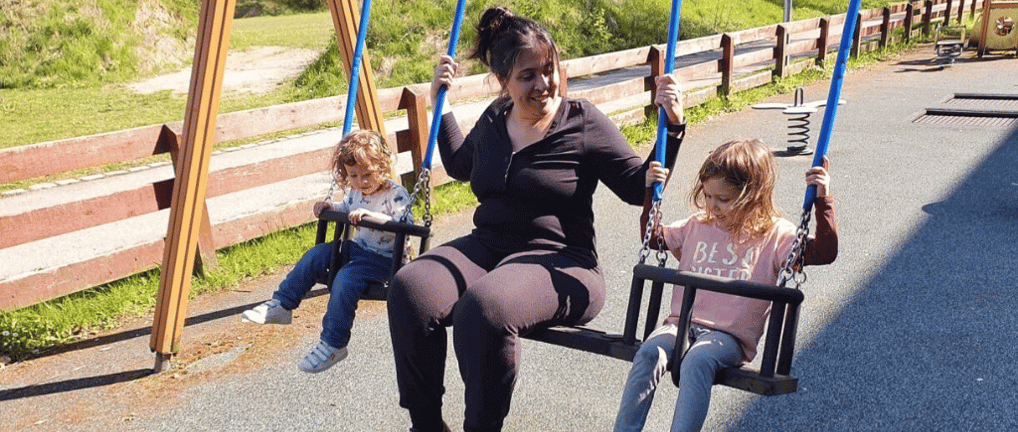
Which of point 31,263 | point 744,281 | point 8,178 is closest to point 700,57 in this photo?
point 31,263

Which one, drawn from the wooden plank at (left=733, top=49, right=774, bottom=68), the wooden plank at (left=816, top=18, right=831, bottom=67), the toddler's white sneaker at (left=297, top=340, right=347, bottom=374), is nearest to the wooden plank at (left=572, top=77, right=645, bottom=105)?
the wooden plank at (left=733, top=49, right=774, bottom=68)

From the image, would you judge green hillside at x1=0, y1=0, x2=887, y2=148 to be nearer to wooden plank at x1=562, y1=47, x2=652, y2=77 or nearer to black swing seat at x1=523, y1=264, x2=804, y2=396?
wooden plank at x1=562, y1=47, x2=652, y2=77

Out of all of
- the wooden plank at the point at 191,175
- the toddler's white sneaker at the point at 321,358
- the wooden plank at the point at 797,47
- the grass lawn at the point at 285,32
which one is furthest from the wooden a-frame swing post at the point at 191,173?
the grass lawn at the point at 285,32

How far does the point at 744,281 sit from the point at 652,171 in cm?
46

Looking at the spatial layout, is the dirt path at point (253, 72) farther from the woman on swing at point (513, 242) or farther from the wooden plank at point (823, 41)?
the woman on swing at point (513, 242)

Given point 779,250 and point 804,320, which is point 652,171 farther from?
point 804,320

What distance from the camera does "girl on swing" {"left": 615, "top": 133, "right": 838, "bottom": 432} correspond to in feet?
8.64

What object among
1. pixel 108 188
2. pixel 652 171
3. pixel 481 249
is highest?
pixel 652 171

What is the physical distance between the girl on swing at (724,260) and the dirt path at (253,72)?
39.7ft

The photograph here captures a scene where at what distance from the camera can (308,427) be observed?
144 inches

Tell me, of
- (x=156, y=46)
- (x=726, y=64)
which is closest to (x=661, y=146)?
(x=726, y=64)

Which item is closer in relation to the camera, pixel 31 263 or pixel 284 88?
pixel 31 263

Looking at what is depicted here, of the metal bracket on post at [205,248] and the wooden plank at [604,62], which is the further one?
the wooden plank at [604,62]

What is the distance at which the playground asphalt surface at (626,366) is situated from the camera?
3.66 m
